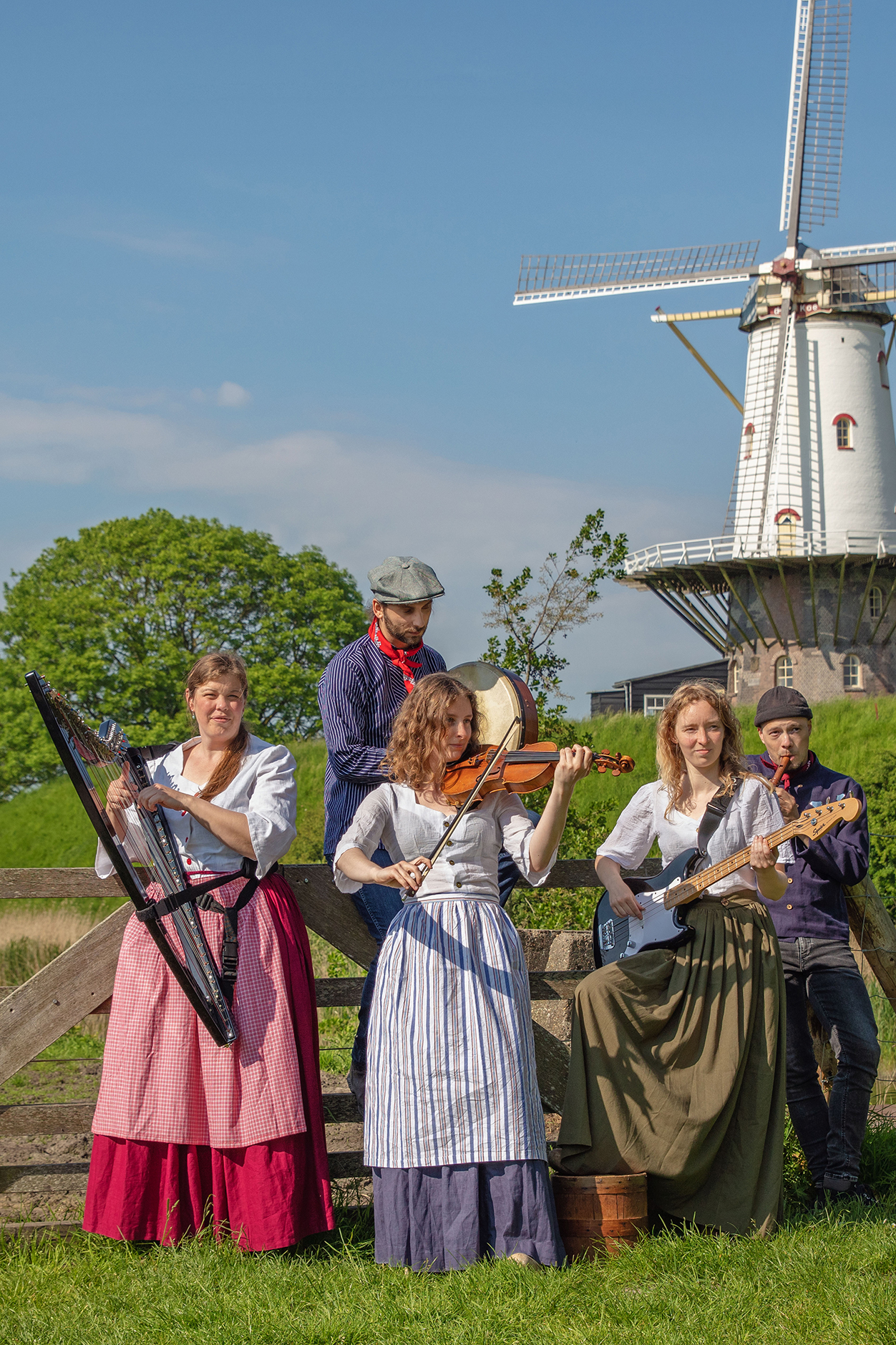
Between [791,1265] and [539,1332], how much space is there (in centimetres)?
90

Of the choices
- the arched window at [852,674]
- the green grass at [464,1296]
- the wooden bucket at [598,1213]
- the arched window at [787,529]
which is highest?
the arched window at [787,529]

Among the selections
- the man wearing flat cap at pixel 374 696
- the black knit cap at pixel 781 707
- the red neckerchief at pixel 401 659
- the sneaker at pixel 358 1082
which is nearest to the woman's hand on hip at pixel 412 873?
the man wearing flat cap at pixel 374 696

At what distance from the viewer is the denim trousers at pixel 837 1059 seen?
16.0ft

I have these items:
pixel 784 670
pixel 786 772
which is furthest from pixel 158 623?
pixel 786 772

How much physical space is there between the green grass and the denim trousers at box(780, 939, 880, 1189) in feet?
2.44

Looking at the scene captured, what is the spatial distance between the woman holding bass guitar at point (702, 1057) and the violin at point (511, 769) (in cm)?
73

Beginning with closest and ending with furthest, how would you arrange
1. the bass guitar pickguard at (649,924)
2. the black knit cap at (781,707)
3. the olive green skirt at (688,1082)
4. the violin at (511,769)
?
the violin at (511,769) < the olive green skirt at (688,1082) < the bass guitar pickguard at (649,924) < the black knit cap at (781,707)

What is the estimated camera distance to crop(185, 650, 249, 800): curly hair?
4207 mm

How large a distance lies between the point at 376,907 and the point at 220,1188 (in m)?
1.02

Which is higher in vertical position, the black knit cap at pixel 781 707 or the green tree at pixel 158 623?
the green tree at pixel 158 623

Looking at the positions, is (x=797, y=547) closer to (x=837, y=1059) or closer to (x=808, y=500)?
(x=808, y=500)

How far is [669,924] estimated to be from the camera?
4.41 metres

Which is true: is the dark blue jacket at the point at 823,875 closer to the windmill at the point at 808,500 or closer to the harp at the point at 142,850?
the harp at the point at 142,850

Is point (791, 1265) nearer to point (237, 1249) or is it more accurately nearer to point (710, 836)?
point (710, 836)
